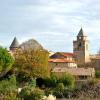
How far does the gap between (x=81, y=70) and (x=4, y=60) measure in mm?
19226

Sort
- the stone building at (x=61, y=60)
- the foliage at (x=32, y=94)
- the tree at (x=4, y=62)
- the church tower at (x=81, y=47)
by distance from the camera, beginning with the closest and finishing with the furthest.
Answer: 1. the foliage at (x=32, y=94)
2. the tree at (x=4, y=62)
3. the stone building at (x=61, y=60)
4. the church tower at (x=81, y=47)

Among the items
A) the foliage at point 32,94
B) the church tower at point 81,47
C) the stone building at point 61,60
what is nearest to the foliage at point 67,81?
the stone building at point 61,60

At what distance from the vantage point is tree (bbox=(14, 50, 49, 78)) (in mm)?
62875

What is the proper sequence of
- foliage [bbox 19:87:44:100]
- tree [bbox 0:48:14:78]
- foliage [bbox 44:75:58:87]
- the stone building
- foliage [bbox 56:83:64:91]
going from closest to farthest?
foliage [bbox 19:87:44:100], foliage [bbox 56:83:64:91], tree [bbox 0:48:14:78], foliage [bbox 44:75:58:87], the stone building

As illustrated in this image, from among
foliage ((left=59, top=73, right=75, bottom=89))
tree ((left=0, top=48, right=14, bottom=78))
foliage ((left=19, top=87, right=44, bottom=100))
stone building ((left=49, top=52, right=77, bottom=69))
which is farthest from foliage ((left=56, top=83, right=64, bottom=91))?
stone building ((left=49, top=52, right=77, bottom=69))

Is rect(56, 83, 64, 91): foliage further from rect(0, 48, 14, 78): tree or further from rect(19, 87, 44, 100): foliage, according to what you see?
rect(19, 87, 44, 100): foliage

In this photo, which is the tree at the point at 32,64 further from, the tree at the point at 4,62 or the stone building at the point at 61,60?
the stone building at the point at 61,60

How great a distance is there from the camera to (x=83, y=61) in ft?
341

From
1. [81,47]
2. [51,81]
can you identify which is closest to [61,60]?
[81,47]

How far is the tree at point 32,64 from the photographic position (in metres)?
62.9

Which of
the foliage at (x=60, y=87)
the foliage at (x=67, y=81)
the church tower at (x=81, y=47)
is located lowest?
the foliage at (x=60, y=87)

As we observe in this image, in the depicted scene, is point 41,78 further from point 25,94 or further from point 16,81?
point 25,94

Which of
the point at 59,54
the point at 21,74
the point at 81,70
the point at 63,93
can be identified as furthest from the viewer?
the point at 59,54

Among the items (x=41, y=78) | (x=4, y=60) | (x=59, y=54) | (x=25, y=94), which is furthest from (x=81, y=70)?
(x=25, y=94)
